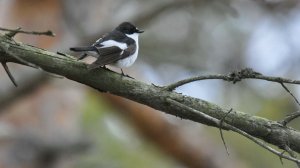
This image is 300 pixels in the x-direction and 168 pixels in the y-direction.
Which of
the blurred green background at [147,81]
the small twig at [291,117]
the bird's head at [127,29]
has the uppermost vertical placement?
the blurred green background at [147,81]

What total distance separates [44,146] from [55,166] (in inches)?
14.5

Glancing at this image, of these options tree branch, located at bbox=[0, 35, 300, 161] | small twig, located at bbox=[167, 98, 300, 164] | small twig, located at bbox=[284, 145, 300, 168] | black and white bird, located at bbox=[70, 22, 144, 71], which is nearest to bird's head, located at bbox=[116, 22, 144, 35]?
black and white bird, located at bbox=[70, 22, 144, 71]

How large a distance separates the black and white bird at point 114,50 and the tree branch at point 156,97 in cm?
9

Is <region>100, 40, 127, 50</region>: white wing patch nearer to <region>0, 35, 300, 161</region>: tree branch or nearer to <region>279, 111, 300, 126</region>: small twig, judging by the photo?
<region>0, 35, 300, 161</region>: tree branch

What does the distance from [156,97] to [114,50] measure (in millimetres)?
650

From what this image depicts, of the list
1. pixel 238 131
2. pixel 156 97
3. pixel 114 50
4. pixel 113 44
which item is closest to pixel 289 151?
pixel 238 131

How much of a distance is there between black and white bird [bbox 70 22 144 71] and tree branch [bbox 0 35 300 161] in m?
0.09

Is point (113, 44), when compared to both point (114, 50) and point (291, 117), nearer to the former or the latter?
point (114, 50)

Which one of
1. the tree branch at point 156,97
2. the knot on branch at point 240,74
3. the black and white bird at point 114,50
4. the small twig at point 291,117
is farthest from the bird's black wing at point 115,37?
the small twig at point 291,117

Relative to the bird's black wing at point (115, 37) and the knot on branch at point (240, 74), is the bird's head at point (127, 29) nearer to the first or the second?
the bird's black wing at point (115, 37)

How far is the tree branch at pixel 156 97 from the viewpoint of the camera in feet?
9.52

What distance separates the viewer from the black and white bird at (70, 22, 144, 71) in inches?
128

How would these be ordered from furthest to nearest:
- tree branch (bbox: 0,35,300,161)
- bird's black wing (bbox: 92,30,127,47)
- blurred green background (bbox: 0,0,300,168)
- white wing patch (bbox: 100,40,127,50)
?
blurred green background (bbox: 0,0,300,168) < bird's black wing (bbox: 92,30,127,47) < white wing patch (bbox: 100,40,127,50) < tree branch (bbox: 0,35,300,161)

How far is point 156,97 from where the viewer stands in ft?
9.59
